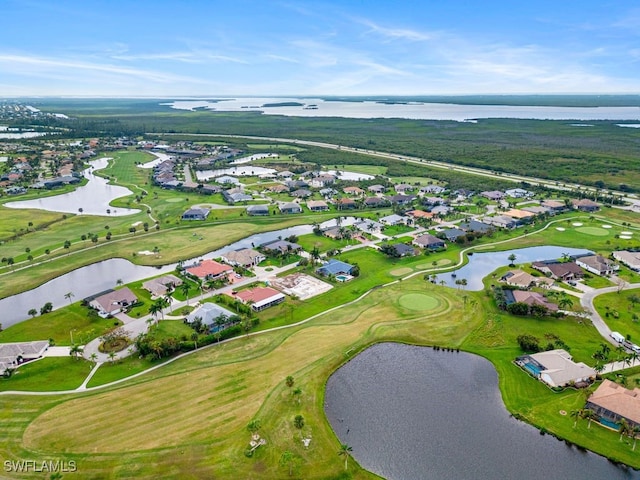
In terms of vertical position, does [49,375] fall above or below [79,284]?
above

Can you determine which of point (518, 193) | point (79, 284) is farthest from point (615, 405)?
point (518, 193)

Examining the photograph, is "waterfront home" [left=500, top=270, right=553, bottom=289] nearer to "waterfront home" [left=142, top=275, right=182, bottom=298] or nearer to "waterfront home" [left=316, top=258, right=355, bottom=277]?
"waterfront home" [left=316, top=258, right=355, bottom=277]

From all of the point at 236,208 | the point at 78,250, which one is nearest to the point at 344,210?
the point at 236,208

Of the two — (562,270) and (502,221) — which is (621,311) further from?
(502,221)

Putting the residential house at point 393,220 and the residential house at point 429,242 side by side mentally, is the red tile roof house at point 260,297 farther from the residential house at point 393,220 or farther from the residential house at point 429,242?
the residential house at point 393,220

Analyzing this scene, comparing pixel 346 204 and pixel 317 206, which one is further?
pixel 346 204

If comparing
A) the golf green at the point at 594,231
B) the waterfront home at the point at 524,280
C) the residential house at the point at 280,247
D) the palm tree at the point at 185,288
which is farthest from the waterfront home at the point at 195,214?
the golf green at the point at 594,231
